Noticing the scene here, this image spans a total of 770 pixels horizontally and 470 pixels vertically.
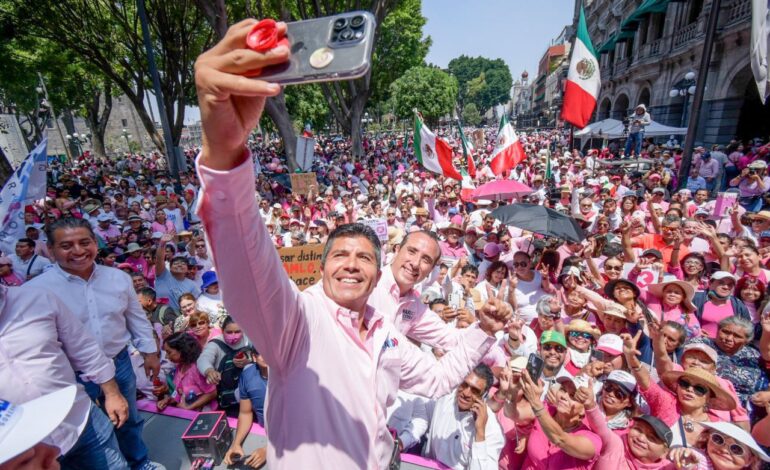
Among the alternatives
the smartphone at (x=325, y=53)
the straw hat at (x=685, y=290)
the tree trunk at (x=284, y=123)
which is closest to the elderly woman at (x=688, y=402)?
the straw hat at (x=685, y=290)

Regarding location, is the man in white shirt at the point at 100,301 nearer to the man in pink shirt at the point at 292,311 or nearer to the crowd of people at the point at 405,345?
the crowd of people at the point at 405,345

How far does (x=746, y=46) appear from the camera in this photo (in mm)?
13047

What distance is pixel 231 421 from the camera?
3.07 metres

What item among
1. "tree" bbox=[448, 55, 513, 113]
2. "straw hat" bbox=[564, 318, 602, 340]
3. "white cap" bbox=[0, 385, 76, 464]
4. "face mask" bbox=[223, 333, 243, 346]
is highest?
"tree" bbox=[448, 55, 513, 113]

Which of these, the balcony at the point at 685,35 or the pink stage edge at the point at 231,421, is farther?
the balcony at the point at 685,35

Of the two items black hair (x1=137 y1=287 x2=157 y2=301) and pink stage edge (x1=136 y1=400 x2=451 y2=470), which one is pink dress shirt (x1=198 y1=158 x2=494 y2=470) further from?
black hair (x1=137 y1=287 x2=157 y2=301)

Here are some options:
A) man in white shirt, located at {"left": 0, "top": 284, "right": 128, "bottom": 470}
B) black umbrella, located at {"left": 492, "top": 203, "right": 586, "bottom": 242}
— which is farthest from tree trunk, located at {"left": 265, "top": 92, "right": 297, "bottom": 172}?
man in white shirt, located at {"left": 0, "top": 284, "right": 128, "bottom": 470}

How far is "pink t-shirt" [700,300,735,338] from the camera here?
3744 mm

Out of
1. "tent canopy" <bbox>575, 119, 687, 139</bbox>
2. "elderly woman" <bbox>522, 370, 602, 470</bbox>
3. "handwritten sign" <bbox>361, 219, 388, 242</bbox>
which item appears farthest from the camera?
"tent canopy" <bbox>575, 119, 687, 139</bbox>

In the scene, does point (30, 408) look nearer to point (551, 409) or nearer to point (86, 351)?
point (86, 351)

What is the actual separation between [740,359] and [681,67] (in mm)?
21303

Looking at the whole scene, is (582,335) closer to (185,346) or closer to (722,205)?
(185,346)

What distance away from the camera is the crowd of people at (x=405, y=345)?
118 cm

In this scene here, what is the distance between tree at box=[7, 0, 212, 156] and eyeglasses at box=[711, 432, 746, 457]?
17.5 metres
